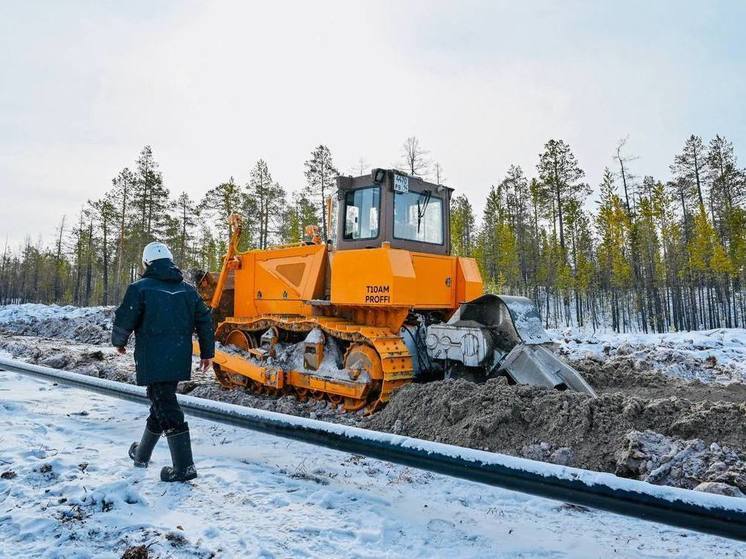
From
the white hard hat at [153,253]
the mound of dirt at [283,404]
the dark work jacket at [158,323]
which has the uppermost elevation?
the white hard hat at [153,253]

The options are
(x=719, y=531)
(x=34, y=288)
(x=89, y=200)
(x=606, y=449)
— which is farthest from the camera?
(x=34, y=288)

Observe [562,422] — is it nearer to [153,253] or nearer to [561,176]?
[153,253]

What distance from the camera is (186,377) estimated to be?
395 centimetres

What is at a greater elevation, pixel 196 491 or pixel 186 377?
pixel 186 377

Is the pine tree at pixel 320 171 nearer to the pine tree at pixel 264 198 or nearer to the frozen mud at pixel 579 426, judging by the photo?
the pine tree at pixel 264 198

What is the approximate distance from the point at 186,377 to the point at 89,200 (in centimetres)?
4357

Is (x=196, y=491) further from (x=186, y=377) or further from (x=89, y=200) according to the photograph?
(x=89, y=200)

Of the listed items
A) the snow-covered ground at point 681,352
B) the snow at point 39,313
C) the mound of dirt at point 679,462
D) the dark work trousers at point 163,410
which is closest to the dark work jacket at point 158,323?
the dark work trousers at point 163,410

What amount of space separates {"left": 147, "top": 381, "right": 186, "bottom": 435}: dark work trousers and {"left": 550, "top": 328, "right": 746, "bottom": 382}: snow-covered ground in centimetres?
827

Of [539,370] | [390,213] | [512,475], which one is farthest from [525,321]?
[512,475]

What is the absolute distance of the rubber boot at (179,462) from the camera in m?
3.58

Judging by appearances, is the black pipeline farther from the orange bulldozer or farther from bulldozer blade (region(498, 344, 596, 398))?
bulldozer blade (region(498, 344, 596, 398))

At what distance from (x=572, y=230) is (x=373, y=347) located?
34119mm

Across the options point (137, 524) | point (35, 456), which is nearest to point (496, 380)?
point (137, 524)
